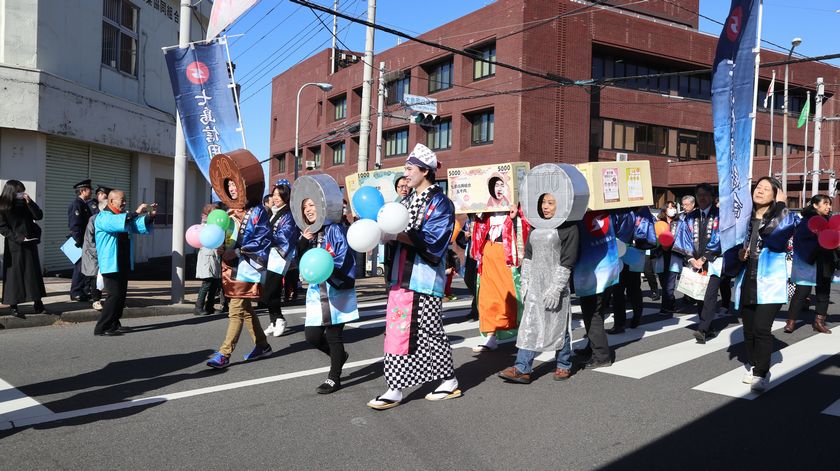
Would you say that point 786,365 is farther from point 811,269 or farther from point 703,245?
point 811,269

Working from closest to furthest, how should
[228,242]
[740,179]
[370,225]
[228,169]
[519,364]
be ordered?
[370,225] → [740,179] → [519,364] → [228,169] → [228,242]

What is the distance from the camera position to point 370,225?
15.7 ft

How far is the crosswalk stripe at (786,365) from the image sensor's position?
18.6 feet

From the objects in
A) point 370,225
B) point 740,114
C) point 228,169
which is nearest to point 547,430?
point 370,225

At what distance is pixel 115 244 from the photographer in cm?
785

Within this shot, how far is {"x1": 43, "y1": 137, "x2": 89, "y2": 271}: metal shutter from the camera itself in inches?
539

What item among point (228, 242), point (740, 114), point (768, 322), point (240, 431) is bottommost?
Result: point (240, 431)

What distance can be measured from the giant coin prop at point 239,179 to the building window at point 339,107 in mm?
36142

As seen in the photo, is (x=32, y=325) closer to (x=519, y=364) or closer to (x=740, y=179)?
(x=519, y=364)

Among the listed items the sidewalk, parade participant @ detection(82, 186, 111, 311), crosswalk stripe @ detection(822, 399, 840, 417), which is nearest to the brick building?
the sidewalk

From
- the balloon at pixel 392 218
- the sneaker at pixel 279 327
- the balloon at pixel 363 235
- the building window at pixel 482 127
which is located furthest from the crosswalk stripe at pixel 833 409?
the building window at pixel 482 127

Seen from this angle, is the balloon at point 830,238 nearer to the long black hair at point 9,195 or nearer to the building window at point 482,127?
the long black hair at point 9,195

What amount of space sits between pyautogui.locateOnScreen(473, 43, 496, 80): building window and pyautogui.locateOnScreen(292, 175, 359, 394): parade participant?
24926mm

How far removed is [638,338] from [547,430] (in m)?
4.12
